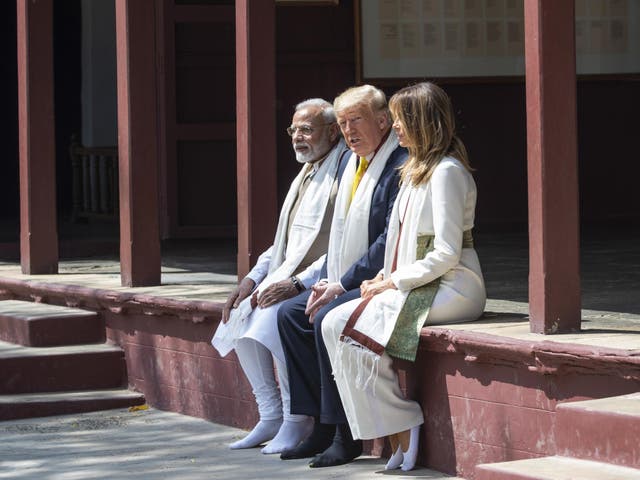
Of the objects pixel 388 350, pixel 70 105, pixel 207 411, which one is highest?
pixel 70 105

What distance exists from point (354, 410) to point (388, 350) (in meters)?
0.26

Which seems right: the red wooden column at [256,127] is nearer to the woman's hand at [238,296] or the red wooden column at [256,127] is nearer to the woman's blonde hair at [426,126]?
the woman's hand at [238,296]

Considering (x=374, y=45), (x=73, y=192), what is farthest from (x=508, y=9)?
(x=73, y=192)

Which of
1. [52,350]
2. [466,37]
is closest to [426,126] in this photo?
[52,350]

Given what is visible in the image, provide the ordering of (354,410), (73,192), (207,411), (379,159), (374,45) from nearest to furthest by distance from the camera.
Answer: (354,410) < (379,159) < (207,411) < (374,45) < (73,192)

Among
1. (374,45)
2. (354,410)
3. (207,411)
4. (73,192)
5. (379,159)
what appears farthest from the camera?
(73,192)

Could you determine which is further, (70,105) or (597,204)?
(70,105)

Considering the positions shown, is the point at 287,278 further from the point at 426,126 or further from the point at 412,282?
the point at 426,126

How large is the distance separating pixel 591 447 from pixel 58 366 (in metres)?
3.82

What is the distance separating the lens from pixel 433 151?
5.90 m

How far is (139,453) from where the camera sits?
673 cm

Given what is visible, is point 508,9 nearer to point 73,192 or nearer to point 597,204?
point 597,204

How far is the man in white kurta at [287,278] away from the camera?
6.55 m

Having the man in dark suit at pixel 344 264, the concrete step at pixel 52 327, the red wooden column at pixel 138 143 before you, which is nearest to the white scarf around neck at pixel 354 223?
the man in dark suit at pixel 344 264
